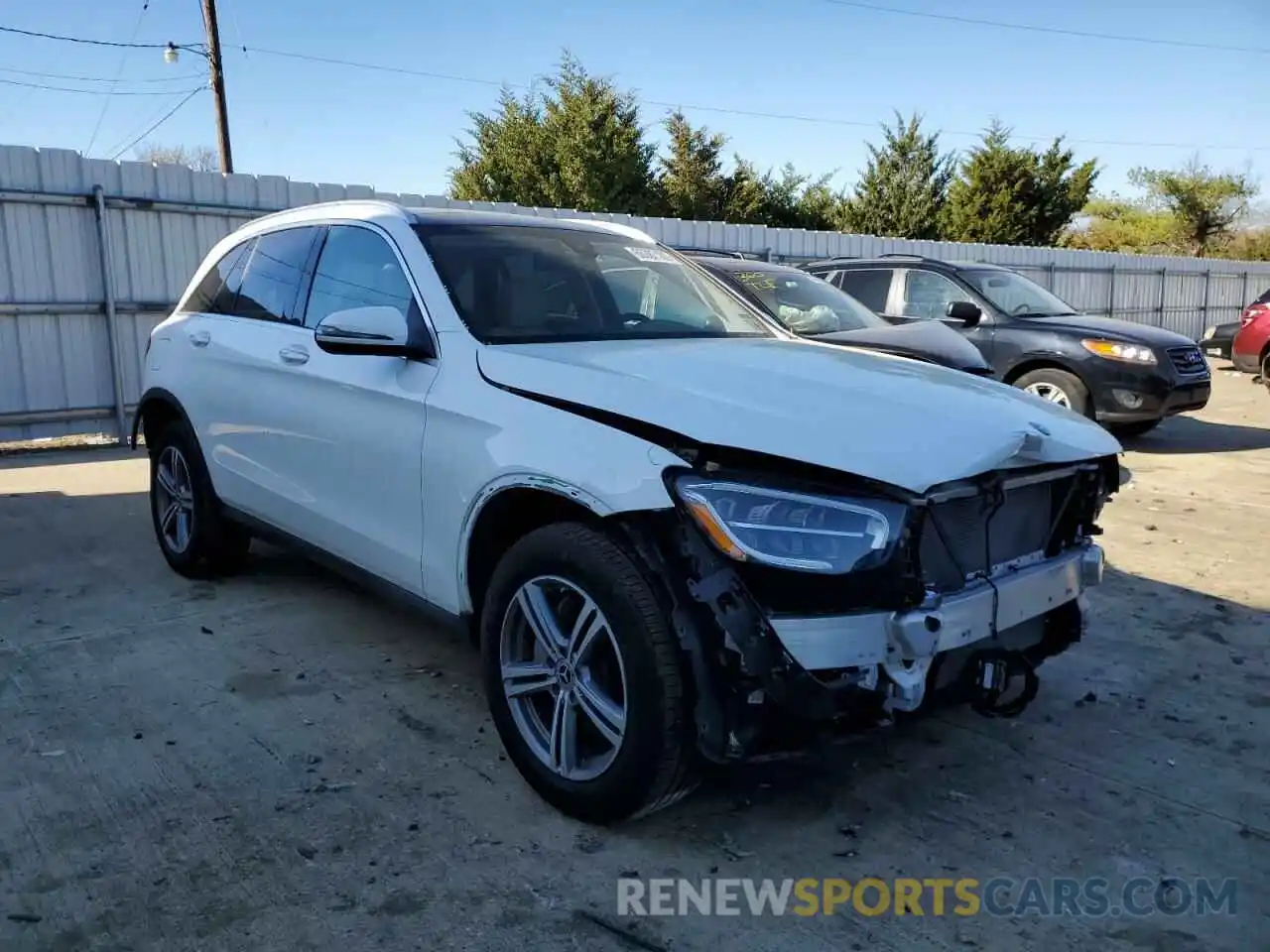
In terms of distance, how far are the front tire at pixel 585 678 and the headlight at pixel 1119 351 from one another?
313 inches

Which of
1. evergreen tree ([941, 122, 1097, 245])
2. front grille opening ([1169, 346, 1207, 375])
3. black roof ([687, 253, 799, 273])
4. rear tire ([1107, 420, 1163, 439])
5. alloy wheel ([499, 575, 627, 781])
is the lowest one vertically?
rear tire ([1107, 420, 1163, 439])

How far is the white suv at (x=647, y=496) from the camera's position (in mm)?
2488

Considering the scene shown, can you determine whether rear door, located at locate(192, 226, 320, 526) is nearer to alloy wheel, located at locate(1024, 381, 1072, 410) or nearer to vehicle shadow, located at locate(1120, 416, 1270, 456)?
alloy wheel, located at locate(1024, 381, 1072, 410)

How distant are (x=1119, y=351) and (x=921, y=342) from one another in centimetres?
316

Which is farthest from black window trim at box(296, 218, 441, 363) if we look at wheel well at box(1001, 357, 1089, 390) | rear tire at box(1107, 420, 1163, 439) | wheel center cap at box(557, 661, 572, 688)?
rear tire at box(1107, 420, 1163, 439)

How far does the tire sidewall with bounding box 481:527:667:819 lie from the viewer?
2578mm

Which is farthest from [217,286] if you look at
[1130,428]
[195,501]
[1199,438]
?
[1199,438]

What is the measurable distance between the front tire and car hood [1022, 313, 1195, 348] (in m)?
8.03

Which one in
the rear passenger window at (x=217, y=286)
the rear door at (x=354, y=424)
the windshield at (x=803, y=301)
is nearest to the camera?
the rear door at (x=354, y=424)

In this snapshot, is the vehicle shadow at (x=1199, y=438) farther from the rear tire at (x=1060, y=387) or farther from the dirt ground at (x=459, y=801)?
the dirt ground at (x=459, y=801)

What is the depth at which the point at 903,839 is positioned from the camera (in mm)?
2906

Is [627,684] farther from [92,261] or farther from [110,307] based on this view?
[92,261]

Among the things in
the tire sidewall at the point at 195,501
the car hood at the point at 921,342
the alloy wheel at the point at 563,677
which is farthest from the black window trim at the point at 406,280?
the car hood at the point at 921,342

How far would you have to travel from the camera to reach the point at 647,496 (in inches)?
103
